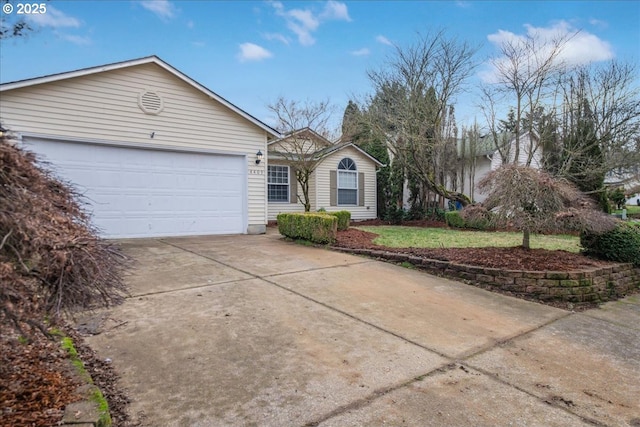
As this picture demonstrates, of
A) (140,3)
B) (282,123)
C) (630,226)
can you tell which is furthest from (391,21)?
(630,226)

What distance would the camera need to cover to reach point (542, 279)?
5.23 metres

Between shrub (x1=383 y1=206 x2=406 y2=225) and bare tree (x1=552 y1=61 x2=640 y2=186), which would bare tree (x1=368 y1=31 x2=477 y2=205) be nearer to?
shrub (x1=383 y1=206 x2=406 y2=225)

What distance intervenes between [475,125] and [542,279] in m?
14.3

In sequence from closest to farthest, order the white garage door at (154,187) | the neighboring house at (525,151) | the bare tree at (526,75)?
the white garage door at (154,187)
the bare tree at (526,75)
the neighboring house at (525,151)

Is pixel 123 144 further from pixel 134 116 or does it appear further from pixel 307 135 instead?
pixel 307 135

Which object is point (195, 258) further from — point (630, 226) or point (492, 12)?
point (492, 12)

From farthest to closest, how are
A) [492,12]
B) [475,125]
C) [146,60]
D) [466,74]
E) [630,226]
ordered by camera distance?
[475,125] < [466,74] < [492,12] < [146,60] < [630,226]

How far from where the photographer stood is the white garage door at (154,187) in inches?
332

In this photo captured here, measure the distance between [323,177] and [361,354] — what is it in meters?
12.2

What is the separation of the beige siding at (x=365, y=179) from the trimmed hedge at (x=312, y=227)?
5769mm

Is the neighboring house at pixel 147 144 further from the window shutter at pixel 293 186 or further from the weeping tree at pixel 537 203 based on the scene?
the weeping tree at pixel 537 203

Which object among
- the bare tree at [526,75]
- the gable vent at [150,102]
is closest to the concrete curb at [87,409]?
the gable vent at [150,102]

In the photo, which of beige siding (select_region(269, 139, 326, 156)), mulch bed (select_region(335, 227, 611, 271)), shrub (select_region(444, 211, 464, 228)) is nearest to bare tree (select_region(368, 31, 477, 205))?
shrub (select_region(444, 211, 464, 228))

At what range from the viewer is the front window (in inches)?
563
